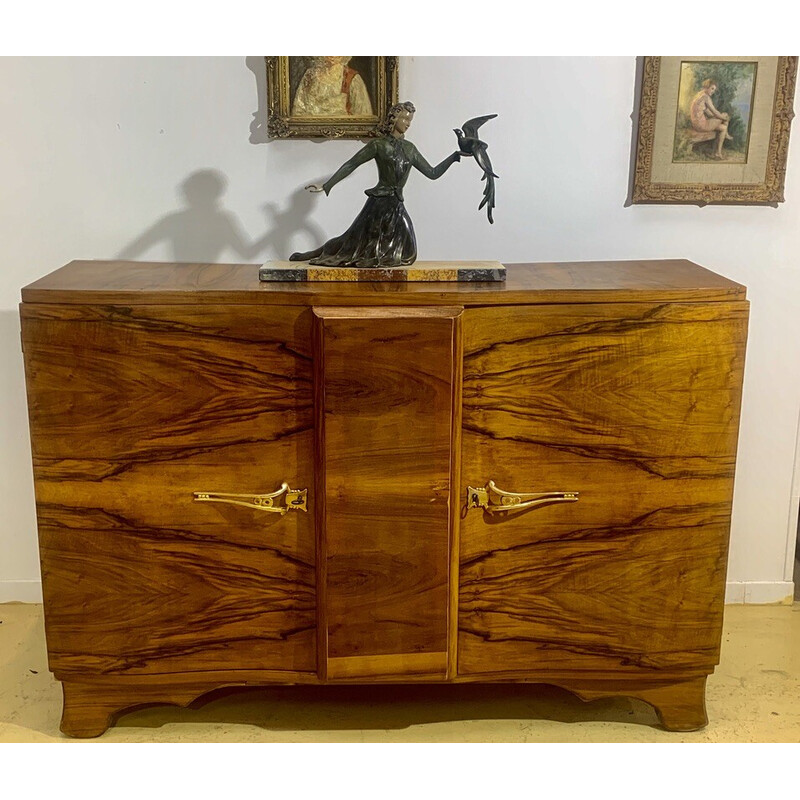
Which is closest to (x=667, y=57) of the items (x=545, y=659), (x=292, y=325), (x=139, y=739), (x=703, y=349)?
(x=703, y=349)

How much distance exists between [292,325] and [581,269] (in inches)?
29.1

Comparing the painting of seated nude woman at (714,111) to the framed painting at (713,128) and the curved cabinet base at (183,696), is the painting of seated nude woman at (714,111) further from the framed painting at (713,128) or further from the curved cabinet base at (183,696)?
the curved cabinet base at (183,696)

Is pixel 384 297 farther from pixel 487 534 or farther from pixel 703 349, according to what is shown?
pixel 703 349

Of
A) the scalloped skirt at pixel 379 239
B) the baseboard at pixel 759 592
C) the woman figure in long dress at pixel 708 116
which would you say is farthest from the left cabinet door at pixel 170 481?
the baseboard at pixel 759 592

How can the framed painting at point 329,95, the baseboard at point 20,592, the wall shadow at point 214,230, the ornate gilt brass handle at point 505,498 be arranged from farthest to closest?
1. the baseboard at point 20,592
2. the wall shadow at point 214,230
3. the framed painting at point 329,95
4. the ornate gilt brass handle at point 505,498

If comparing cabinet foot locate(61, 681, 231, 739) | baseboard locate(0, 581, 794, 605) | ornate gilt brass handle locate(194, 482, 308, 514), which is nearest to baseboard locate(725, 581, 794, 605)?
baseboard locate(0, 581, 794, 605)

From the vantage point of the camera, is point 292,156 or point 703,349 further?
point 292,156

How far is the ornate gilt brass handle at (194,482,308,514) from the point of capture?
2.06m

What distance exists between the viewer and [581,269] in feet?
7.55

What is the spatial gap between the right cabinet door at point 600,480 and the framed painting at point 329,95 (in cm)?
74

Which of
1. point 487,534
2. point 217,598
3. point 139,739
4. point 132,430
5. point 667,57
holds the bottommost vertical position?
point 139,739

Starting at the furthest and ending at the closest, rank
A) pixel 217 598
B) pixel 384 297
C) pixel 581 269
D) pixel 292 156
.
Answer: pixel 292 156 < pixel 581 269 < pixel 217 598 < pixel 384 297

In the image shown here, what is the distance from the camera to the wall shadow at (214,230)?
2.52m

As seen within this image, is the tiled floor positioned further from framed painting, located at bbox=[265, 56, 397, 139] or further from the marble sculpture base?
framed painting, located at bbox=[265, 56, 397, 139]
